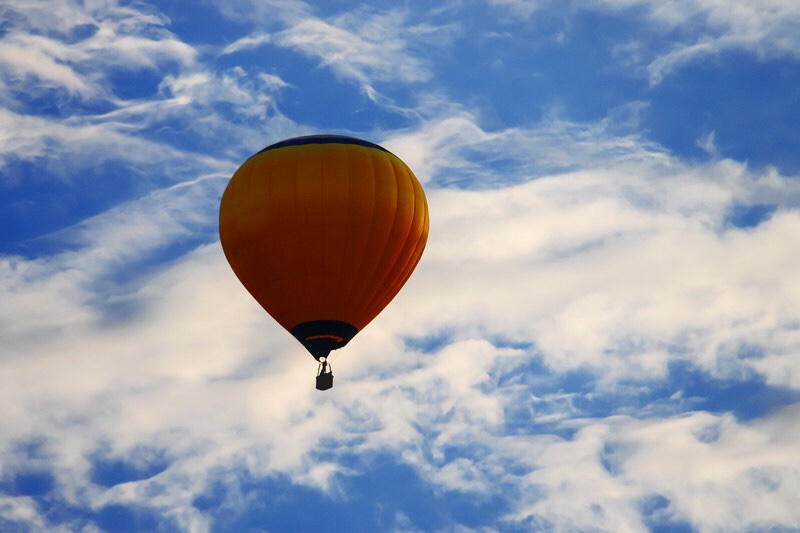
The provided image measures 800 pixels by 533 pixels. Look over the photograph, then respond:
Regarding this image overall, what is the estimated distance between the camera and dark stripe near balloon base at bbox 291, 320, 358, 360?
205 ft

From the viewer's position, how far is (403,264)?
63281 mm

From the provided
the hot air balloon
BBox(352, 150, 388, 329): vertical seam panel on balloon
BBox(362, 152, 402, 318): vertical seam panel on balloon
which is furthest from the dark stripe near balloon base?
BBox(362, 152, 402, 318): vertical seam panel on balloon

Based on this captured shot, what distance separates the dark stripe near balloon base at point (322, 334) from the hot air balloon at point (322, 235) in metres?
0.03

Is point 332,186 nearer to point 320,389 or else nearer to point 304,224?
point 304,224

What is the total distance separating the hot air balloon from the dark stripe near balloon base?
0.11ft

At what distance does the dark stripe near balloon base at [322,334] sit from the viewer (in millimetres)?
62375

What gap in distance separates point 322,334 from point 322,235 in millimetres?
3368

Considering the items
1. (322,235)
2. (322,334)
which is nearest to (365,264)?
(322,235)

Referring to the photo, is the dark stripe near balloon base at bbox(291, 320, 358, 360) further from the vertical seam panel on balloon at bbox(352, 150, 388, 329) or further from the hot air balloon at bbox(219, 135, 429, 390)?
the vertical seam panel on balloon at bbox(352, 150, 388, 329)

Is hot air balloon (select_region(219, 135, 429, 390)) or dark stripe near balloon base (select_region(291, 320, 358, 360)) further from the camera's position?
dark stripe near balloon base (select_region(291, 320, 358, 360))

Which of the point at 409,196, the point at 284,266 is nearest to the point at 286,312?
the point at 284,266

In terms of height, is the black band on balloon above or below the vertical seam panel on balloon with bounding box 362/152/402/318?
above

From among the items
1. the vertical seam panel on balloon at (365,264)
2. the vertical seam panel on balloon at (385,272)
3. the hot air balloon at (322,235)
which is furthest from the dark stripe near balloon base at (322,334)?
the vertical seam panel on balloon at (385,272)

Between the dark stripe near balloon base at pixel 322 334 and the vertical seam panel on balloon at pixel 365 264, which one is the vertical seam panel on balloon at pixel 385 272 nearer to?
the vertical seam panel on balloon at pixel 365 264
